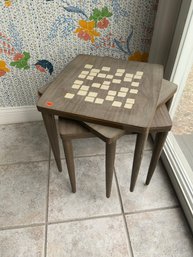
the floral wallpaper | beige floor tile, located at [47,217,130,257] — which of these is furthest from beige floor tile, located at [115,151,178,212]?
the floral wallpaper

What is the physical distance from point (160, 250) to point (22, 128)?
105 centimetres

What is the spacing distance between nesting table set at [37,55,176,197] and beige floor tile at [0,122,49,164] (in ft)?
1.17

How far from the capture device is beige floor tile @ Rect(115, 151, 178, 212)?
1.03 meters

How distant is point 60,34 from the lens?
109 cm

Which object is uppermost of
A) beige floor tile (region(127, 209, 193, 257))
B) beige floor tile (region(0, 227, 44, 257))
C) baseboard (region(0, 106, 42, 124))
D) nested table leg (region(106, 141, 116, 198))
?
nested table leg (region(106, 141, 116, 198))

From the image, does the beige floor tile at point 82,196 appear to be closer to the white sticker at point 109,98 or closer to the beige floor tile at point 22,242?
the beige floor tile at point 22,242

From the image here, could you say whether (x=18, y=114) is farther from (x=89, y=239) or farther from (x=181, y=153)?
(x=181, y=153)

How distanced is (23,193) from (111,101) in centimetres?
67

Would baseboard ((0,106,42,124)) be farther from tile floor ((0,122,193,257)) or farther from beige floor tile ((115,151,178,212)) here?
beige floor tile ((115,151,178,212))

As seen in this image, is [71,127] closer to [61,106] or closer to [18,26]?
[61,106]

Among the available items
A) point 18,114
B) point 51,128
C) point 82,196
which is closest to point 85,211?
point 82,196

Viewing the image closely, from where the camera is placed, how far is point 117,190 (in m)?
1.09

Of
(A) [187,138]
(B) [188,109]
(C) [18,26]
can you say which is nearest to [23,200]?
(C) [18,26]

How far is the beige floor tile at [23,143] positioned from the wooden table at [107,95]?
35cm
